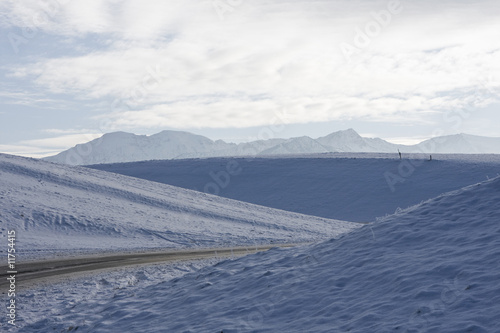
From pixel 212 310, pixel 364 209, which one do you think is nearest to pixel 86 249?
pixel 212 310

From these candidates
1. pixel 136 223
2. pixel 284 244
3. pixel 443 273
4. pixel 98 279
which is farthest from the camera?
pixel 136 223

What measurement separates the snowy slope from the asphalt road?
206 cm

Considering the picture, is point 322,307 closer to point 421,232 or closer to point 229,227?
point 421,232

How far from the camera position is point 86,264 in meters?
17.9

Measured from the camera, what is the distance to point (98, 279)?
15680 millimetres

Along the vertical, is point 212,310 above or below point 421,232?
below

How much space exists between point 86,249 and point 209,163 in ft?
156

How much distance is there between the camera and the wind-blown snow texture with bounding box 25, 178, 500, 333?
8281mm

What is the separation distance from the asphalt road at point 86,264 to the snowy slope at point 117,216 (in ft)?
6.75
